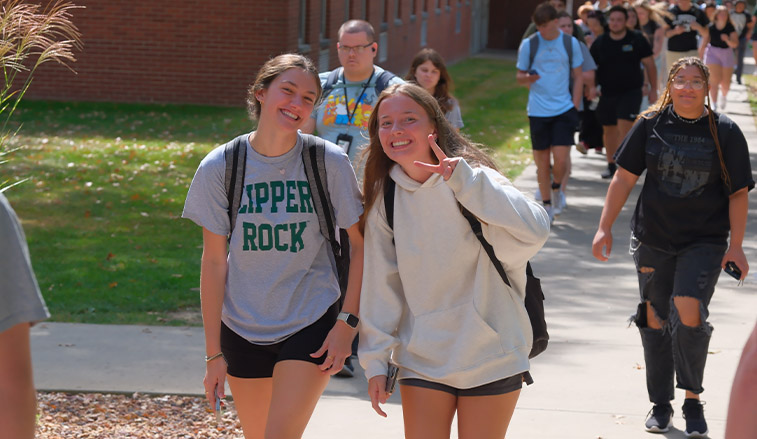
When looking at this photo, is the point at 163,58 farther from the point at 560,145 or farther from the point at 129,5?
the point at 560,145

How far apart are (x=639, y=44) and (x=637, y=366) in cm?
672

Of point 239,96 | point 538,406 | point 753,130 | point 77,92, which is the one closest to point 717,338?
point 538,406

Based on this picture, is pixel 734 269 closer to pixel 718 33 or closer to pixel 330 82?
pixel 330 82

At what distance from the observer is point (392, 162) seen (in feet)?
13.4

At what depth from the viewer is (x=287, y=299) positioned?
4.16 m

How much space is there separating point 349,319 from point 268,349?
33 cm

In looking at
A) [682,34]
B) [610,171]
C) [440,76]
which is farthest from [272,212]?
[682,34]

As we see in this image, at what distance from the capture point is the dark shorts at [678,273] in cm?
550

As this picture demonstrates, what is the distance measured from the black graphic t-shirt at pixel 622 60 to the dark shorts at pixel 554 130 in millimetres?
2136

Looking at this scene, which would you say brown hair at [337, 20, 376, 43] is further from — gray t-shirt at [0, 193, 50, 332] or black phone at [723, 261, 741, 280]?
gray t-shirt at [0, 193, 50, 332]

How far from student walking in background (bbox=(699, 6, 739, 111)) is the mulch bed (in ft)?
56.7

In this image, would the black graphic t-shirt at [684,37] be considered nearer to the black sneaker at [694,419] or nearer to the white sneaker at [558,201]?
the white sneaker at [558,201]

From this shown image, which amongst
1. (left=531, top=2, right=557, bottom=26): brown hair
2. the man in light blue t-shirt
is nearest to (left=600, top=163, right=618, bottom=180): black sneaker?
the man in light blue t-shirt

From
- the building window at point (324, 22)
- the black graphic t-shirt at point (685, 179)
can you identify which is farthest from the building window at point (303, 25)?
the black graphic t-shirt at point (685, 179)
